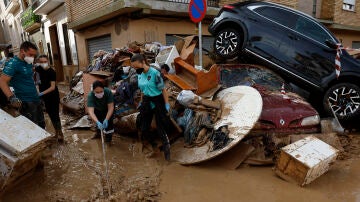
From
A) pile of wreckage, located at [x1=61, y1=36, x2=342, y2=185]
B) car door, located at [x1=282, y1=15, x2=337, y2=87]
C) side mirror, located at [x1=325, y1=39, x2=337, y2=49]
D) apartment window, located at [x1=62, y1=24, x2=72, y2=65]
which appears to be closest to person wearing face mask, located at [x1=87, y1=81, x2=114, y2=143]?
pile of wreckage, located at [x1=61, y1=36, x2=342, y2=185]

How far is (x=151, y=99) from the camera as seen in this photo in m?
3.92

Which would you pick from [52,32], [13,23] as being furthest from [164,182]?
[13,23]

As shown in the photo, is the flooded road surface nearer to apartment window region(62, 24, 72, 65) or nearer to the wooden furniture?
the wooden furniture

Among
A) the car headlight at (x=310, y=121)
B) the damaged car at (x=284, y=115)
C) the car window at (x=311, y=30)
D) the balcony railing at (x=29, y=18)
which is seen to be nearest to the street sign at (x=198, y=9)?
the damaged car at (x=284, y=115)

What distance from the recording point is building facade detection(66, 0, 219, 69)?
8445 millimetres

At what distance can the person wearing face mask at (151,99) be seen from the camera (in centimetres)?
380

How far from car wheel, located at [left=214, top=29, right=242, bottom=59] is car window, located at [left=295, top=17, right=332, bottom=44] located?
140cm

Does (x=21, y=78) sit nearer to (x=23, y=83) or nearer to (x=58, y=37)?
(x=23, y=83)

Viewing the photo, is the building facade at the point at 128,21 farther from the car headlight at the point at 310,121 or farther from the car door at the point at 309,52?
the car headlight at the point at 310,121

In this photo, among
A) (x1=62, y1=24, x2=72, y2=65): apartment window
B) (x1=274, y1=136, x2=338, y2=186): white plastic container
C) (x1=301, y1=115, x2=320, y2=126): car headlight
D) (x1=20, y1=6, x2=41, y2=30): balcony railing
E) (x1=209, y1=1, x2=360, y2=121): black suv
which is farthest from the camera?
(x1=20, y1=6, x2=41, y2=30): balcony railing

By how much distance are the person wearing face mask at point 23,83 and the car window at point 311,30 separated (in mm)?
5548

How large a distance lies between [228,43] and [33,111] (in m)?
4.70

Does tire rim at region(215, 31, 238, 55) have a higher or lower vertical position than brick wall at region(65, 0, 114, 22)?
lower

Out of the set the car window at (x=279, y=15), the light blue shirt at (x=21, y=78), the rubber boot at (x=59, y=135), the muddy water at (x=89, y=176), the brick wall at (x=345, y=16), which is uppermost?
the brick wall at (x=345, y=16)
